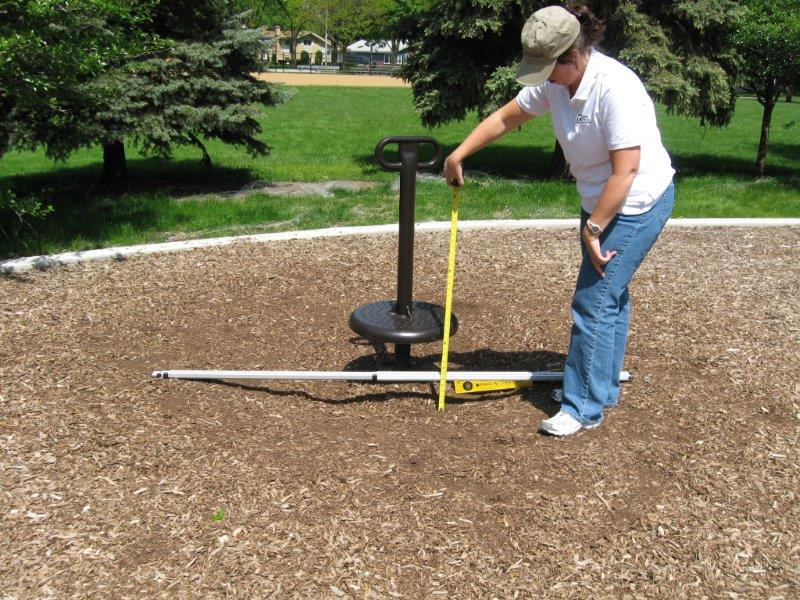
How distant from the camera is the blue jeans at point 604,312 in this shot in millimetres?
3256

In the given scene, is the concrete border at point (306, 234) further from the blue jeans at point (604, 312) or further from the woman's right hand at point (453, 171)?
the blue jeans at point (604, 312)

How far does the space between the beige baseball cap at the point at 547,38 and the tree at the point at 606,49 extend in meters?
6.74

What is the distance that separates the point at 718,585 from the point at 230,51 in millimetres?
7219

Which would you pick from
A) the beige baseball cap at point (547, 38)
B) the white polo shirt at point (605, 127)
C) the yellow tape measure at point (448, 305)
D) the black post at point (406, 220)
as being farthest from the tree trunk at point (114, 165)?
the beige baseball cap at point (547, 38)

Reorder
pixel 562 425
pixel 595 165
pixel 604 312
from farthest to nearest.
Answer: pixel 562 425
pixel 604 312
pixel 595 165

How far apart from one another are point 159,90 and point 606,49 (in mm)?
5253

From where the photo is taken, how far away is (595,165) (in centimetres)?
319

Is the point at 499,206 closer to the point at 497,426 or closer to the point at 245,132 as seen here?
the point at 245,132

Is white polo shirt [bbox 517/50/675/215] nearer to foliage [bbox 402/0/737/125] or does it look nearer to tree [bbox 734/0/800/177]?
foliage [bbox 402/0/737/125]

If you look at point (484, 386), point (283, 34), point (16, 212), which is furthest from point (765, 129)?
point (283, 34)

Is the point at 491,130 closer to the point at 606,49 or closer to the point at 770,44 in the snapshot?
the point at 606,49

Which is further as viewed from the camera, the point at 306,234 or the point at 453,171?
the point at 306,234

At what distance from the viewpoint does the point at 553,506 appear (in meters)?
3.12

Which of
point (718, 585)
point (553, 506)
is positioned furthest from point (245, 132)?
point (718, 585)
